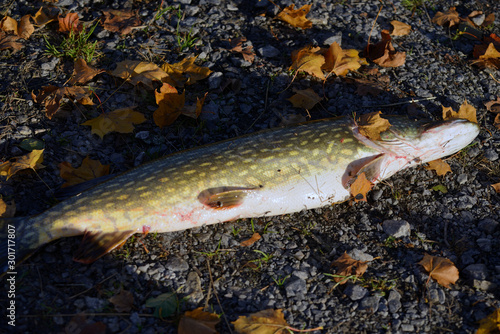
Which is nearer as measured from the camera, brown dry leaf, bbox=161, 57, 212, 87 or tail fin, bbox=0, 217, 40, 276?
tail fin, bbox=0, 217, 40, 276

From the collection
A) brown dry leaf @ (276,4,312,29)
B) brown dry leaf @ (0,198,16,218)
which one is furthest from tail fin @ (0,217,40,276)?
brown dry leaf @ (276,4,312,29)

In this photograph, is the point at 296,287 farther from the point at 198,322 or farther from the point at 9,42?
the point at 9,42

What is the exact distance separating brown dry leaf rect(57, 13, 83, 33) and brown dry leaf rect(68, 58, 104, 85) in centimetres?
52

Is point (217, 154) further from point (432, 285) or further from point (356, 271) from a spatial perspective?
point (432, 285)

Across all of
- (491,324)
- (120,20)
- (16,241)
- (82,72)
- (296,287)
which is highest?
(120,20)

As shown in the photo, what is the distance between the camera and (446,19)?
5.95 m

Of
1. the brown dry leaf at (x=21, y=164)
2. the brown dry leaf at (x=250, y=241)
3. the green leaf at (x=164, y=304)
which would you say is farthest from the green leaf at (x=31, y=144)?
the brown dry leaf at (x=250, y=241)

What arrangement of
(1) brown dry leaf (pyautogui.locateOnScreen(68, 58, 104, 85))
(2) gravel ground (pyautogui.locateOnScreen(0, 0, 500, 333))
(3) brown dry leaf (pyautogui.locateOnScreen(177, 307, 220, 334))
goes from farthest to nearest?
1. (1) brown dry leaf (pyautogui.locateOnScreen(68, 58, 104, 85))
2. (2) gravel ground (pyautogui.locateOnScreen(0, 0, 500, 333))
3. (3) brown dry leaf (pyautogui.locateOnScreen(177, 307, 220, 334))

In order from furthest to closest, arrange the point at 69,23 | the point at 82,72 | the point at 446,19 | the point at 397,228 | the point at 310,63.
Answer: the point at 446,19
the point at 69,23
the point at 310,63
the point at 82,72
the point at 397,228

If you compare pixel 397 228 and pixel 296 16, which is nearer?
pixel 397 228

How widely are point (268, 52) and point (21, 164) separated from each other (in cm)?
298

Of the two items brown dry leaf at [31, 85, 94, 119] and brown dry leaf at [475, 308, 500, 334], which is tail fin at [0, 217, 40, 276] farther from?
brown dry leaf at [475, 308, 500, 334]

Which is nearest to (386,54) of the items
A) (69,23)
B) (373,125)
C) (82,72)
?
(373,125)

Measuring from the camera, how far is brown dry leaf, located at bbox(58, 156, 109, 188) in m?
4.18
